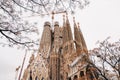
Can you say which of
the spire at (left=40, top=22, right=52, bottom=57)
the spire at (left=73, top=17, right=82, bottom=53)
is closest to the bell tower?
the spire at (left=40, top=22, right=52, bottom=57)

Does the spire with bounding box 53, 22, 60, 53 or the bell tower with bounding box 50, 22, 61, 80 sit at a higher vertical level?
the spire with bounding box 53, 22, 60, 53

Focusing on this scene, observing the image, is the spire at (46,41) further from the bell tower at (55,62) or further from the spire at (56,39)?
the spire at (56,39)

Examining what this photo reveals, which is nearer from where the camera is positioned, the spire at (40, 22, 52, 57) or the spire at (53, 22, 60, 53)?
the spire at (53, 22, 60, 53)

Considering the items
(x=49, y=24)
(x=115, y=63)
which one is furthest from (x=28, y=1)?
(x=49, y=24)

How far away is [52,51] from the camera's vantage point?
4416 centimetres

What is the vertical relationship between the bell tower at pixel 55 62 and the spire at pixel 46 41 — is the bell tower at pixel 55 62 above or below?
below

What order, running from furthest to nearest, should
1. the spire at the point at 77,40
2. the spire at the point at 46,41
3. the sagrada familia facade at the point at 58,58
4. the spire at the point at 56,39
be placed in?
the spire at the point at 46,41 → the spire at the point at 77,40 → the spire at the point at 56,39 → the sagrada familia facade at the point at 58,58

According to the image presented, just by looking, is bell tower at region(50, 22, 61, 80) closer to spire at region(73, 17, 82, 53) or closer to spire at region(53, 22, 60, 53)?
spire at region(53, 22, 60, 53)

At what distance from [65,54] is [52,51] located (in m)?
3.48

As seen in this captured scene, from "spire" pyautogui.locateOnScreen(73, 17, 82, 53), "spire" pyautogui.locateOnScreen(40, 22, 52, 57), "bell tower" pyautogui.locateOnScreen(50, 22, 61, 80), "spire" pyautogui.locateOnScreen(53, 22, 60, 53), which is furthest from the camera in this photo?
"spire" pyautogui.locateOnScreen(40, 22, 52, 57)

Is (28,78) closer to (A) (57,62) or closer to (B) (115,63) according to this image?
(A) (57,62)

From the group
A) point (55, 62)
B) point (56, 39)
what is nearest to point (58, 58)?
point (55, 62)

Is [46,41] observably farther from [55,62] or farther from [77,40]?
[55,62]

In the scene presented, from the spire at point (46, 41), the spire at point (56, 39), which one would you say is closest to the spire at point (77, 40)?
the spire at point (56, 39)
